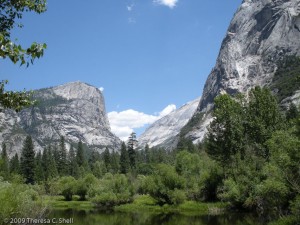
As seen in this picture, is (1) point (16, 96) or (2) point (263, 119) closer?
(1) point (16, 96)

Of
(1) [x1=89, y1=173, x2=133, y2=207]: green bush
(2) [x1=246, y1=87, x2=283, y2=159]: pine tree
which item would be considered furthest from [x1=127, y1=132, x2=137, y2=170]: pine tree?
(2) [x1=246, y1=87, x2=283, y2=159]: pine tree

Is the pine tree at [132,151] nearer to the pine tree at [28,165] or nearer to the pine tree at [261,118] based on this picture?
the pine tree at [28,165]

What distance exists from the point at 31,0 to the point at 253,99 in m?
54.7

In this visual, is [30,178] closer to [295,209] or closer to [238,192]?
[238,192]

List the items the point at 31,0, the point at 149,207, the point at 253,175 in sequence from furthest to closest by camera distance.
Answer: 1. the point at 149,207
2. the point at 253,175
3. the point at 31,0

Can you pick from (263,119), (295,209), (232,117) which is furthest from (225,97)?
(295,209)

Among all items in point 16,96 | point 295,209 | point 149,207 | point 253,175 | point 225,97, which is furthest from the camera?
point 149,207

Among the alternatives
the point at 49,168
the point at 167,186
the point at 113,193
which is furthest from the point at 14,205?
the point at 49,168

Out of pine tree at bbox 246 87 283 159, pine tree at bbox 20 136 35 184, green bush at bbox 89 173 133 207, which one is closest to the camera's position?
pine tree at bbox 246 87 283 159

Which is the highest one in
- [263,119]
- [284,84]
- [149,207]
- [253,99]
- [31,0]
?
[284,84]

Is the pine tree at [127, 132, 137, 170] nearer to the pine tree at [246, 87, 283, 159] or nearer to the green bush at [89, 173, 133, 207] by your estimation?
the green bush at [89, 173, 133, 207]

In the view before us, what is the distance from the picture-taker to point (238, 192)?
51.7 m

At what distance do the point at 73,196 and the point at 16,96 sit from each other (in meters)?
Result: 98.4

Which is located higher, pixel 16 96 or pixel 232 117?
pixel 232 117
